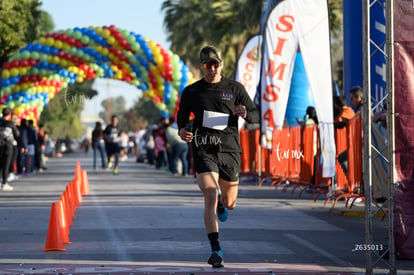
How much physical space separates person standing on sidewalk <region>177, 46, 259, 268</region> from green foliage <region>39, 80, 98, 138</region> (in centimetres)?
1063

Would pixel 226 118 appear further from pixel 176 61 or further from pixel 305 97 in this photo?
pixel 176 61

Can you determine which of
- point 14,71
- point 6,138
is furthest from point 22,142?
point 14,71

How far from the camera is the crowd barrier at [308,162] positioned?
1570cm

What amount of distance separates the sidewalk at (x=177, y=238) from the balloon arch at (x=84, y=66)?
12.8m

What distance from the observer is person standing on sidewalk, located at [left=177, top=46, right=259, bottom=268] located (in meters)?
9.34

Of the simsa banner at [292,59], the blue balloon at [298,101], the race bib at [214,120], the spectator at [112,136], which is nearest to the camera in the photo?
the race bib at [214,120]

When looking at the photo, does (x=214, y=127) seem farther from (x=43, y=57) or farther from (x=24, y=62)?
(x=43, y=57)

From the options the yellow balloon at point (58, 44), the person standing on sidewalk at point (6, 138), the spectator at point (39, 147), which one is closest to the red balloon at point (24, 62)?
the yellow balloon at point (58, 44)

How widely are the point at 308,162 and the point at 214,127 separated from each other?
10.4 metres

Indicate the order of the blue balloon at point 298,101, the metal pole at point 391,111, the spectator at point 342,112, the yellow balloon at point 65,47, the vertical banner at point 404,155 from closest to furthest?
the metal pole at point 391,111
the vertical banner at point 404,155
the spectator at point 342,112
the blue balloon at point 298,101
the yellow balloon at point 65,47

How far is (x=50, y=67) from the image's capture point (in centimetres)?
3200

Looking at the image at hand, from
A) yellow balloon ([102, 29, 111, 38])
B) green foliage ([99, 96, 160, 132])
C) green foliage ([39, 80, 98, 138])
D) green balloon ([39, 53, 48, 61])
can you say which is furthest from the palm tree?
green foliage ([99, 96, 160, 132])

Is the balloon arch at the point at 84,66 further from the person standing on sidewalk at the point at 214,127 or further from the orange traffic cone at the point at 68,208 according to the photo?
the person standing on sidewalk at the point at 214,127

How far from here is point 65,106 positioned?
43875 mm
